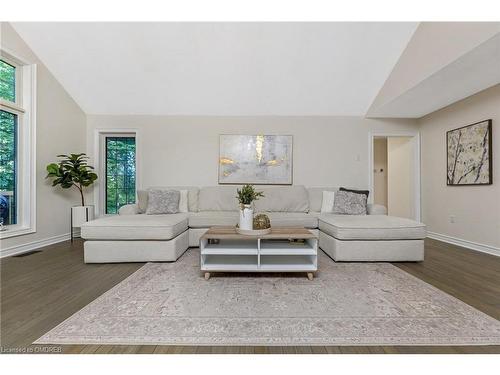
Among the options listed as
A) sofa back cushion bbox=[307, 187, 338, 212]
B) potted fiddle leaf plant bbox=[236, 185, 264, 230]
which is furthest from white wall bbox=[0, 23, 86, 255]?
sofa back cushion bbox=[307, 187, 338, 212]

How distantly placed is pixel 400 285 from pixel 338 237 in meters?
0.75

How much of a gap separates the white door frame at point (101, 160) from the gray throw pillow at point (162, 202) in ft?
2.92

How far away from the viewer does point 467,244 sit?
10.9 ft

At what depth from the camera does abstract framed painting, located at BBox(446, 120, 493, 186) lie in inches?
121

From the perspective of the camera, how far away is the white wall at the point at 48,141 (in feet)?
10.1

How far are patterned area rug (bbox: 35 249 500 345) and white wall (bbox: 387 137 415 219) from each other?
9.59 ft

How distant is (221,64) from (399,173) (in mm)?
4225

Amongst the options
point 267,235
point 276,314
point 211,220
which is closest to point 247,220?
point 267,235

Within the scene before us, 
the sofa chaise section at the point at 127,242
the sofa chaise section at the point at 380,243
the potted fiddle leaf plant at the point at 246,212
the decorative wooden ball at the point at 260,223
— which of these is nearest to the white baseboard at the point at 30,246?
the sofa chaise section at the point at 127,242

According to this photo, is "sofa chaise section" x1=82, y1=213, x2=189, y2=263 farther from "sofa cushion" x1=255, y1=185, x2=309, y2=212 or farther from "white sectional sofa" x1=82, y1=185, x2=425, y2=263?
"sofa cushion" x1=255, y1=185, x2=309, y2=212

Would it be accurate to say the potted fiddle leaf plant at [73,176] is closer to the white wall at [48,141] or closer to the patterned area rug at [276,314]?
the white wall at [48,141]
